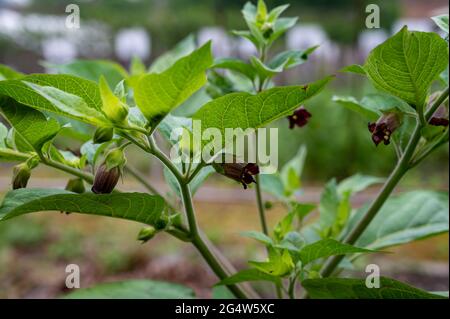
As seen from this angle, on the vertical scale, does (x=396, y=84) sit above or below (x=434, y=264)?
below

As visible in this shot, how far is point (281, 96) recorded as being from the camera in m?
0.26

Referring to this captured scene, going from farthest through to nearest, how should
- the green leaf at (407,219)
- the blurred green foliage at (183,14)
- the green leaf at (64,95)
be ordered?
the blurred green foliage at (183,14)
the green leaf at (407,219)
the green leaf at (64,95)

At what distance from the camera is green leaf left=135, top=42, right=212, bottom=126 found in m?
0.25

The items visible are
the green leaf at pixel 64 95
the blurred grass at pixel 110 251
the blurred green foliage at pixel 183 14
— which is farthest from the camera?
the blurred green foliage at pixel 183 14

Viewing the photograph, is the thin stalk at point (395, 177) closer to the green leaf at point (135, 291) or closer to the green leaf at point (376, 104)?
the green leaf at point (376, 104)

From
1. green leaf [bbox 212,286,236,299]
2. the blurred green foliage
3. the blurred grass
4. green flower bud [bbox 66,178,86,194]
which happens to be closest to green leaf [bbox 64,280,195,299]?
green leaf [bbox 212,286,236,299]

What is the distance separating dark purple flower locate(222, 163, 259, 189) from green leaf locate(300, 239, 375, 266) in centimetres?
6

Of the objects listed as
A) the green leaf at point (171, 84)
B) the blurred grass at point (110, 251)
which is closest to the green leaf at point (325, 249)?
the green leaf at point (171, 84)

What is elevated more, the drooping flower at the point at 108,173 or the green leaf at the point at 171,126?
the green leaf at the point at 171,126

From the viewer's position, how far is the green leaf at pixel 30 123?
0.98 ft

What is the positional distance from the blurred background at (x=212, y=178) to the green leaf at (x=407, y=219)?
0.20 m

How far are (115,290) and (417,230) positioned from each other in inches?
10.8
